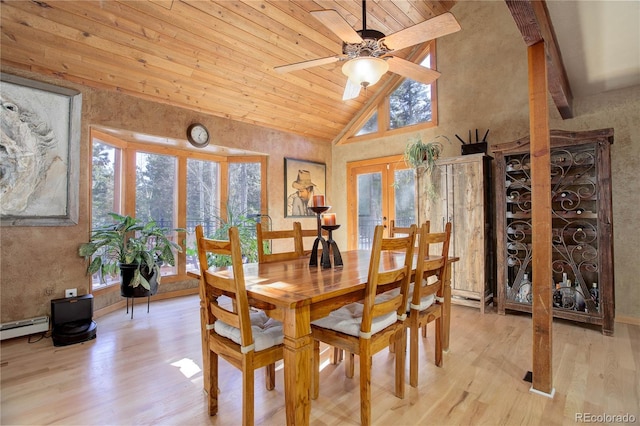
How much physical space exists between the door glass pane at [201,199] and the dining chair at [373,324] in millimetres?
3044

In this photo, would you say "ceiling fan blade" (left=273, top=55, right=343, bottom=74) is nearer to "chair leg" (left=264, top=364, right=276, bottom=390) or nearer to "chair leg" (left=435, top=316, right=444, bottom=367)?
"chair leg" (left=435, top=316, right=444, bottom=367)

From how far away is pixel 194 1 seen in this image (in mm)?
2869

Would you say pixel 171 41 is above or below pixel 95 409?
above

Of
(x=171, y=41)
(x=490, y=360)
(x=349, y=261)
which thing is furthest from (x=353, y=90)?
(x=490, y=360)

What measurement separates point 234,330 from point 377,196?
12.7 feet

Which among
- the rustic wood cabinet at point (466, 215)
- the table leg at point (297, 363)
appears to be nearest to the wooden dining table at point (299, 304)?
the table leg at point (297, 363)

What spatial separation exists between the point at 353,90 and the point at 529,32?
4.45 ft

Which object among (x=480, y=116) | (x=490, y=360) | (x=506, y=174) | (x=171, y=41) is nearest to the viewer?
(x=490, y=360)

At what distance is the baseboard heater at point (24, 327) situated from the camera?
270cm

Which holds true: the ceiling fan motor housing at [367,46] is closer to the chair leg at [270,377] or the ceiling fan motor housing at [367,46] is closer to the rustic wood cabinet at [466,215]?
the rustic wood cabinet at [466,215]

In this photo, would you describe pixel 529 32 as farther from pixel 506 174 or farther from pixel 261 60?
pixel 261 60

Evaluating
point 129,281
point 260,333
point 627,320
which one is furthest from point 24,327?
point 627,320

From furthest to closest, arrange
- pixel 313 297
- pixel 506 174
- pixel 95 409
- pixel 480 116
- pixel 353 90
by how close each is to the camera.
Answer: pixel 480 116 < pixel 506 174 < pixel 353 90 < pixel 95 409 < pixel 313 297

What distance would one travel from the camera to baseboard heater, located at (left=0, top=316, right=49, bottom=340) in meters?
2.70
